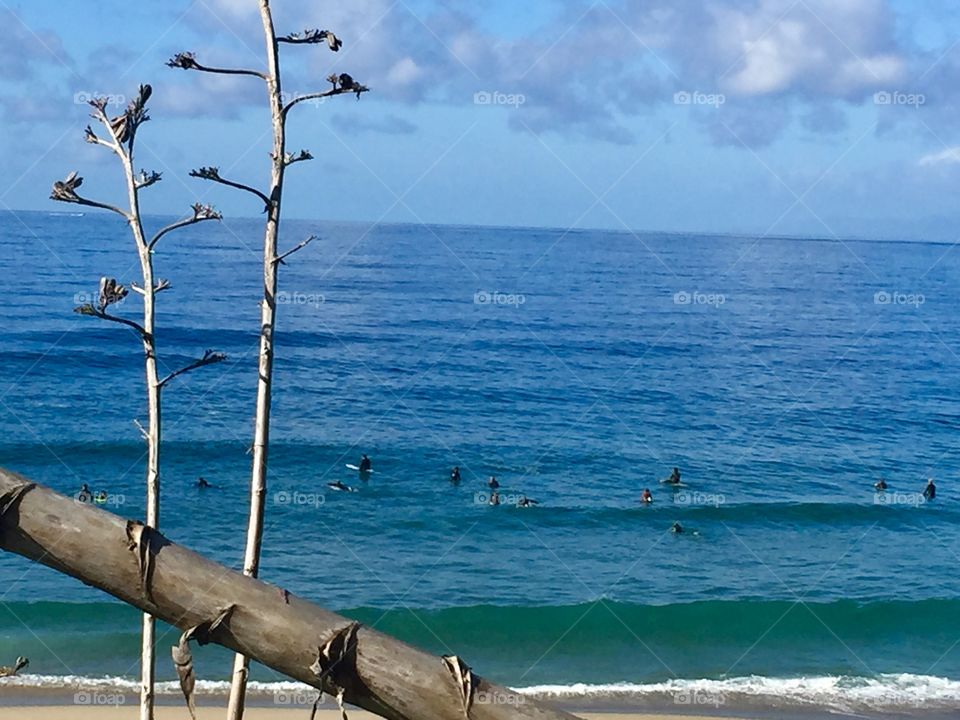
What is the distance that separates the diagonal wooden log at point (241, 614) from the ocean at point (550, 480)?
45.9ft

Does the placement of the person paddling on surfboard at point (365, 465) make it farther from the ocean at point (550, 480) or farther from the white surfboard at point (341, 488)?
the white surfboard at point (341, 488)

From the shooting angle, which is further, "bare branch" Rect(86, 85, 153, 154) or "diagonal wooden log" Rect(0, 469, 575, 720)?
"bare branch" Rect(86, 85, 153, 154)

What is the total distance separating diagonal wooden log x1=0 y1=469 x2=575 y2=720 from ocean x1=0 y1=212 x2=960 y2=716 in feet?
45.9

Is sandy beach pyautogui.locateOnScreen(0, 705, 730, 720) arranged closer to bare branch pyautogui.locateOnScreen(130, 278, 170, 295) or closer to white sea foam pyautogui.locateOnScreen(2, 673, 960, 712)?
white sea foam pyautogui.locateOnScreen(2, 673, 960, 712)

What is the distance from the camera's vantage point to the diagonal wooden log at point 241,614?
263 centimetres

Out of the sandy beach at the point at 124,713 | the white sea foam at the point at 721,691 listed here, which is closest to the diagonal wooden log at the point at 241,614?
the sandy beach at the point at 124,713

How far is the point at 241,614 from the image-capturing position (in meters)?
2.67

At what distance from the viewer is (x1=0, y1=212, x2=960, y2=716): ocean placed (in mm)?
18344

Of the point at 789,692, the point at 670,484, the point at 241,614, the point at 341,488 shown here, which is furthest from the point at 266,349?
the point at 670,484

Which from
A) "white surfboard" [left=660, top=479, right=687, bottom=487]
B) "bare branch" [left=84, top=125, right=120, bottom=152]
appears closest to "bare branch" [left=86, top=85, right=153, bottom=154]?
"bare branch" [left=84, top=125, right=120, bottom=152]

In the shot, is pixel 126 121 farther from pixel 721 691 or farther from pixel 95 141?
pixel 721 691

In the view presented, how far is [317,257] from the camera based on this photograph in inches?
4013

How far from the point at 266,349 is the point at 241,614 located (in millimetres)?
2967

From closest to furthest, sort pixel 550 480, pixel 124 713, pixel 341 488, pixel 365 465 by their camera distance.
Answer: pixel 124 713, pixel 341 488, pixel 365 465, pixel 550 480
